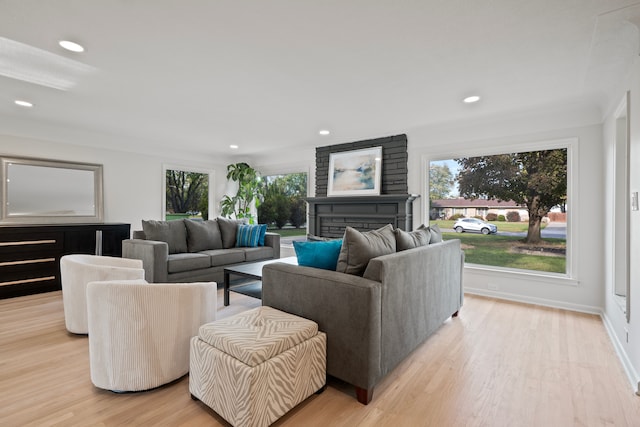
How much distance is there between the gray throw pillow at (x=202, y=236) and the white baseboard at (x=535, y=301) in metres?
3.57

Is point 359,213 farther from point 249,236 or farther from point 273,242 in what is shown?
point 249,236

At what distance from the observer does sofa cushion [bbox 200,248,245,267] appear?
4121 mm

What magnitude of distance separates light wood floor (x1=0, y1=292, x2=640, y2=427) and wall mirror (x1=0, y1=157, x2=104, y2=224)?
2.04 metres

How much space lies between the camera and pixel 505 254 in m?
4.02

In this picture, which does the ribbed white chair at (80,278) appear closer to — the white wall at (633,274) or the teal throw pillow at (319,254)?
the teal throw pillow at (319,254)

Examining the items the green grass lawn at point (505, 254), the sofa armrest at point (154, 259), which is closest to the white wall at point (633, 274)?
the green grass lawn at point (505, 254)

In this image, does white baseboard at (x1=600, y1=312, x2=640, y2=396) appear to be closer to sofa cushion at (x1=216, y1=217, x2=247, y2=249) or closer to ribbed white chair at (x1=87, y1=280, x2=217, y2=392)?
ribbed white chair at (x1=87, y1=280, x2=217, y2=392)

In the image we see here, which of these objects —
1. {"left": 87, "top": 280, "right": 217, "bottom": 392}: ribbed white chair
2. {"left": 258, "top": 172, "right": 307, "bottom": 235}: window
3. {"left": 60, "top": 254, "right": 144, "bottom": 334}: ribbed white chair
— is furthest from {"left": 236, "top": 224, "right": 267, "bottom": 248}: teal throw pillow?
{"left": 87, "top": 280, "right": 217, "bottom": 392}: ribbed white chair

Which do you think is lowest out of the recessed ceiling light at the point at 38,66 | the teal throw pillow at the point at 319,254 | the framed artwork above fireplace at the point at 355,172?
the teal throw pillow at the point at 319,254

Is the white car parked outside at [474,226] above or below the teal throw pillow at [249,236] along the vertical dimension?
above

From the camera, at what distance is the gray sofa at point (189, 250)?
3588 millimetres

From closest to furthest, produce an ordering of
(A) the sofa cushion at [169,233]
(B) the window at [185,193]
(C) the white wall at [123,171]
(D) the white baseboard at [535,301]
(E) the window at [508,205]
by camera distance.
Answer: (D) the white baseboard at [535,301] < (E) the window at [508,205] < (A) the sofa cushion at [169,233] < (C) the white wall at [123,171] < (B) the window at [185,193]

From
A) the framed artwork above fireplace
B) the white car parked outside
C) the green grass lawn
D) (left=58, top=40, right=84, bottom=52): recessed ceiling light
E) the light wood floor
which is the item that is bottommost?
the light wood floor

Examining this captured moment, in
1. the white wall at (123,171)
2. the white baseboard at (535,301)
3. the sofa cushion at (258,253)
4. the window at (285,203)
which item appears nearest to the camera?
the white baseboard at (535,301)
